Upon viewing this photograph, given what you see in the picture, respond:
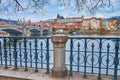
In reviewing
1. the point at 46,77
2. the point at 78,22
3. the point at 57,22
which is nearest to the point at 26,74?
the point at 46,77

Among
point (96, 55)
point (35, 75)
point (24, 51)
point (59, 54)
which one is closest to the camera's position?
point (59, 54)

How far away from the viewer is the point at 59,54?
412 centimetres

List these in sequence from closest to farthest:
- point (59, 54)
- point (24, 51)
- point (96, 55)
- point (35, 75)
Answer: point (59, 54) < point (35, 75) < point (96, 55) < point (24, 51)

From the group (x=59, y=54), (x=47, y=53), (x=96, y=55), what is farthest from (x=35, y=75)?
(x=96, y=55)

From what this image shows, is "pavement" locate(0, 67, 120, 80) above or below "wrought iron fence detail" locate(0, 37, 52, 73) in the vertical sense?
below

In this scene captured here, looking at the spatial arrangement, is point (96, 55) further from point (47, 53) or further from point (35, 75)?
point (35, 75)

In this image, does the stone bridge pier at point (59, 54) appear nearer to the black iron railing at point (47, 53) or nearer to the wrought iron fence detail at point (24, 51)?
the black iron railing at point (47, 53)

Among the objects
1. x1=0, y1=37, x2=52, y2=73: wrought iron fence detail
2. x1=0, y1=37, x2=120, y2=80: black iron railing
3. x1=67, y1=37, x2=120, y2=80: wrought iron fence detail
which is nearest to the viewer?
x1=67, y1=37, x2=120, y2=80: wrought iron fence detail

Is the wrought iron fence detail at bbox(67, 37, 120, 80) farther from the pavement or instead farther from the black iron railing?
the pavement

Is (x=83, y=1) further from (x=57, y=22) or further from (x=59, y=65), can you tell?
(x=57, y=22)

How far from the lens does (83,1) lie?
4.95 metres

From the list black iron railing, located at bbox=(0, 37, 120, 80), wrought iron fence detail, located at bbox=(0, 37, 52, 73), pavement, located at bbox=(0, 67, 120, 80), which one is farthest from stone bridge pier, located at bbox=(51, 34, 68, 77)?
wrought iron fence detail, located at bbox=(0, 37, 52, 73)

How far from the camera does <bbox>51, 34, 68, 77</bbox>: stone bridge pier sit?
4.06 metres

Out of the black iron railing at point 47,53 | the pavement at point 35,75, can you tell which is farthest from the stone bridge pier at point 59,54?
the black iron railing at point 47,53
